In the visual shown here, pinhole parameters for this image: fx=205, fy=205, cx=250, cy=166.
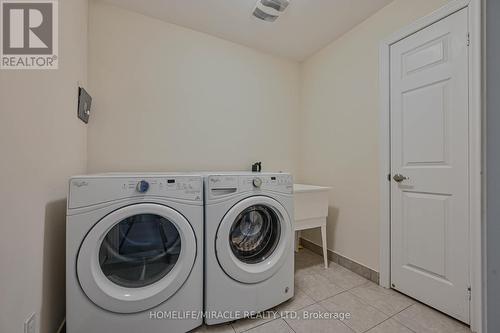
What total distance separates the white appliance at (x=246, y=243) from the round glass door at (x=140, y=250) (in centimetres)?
21

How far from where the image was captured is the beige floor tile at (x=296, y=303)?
1.36 m

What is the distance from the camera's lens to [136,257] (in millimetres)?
1118

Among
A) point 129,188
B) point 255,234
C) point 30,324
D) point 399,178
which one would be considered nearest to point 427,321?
point 399,178

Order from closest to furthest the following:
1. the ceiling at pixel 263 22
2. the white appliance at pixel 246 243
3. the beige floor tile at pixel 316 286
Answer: the white appliance at pixel 246 243 < the beige floor tile at pixel 316 286 < the ceiling at pixel 263 22

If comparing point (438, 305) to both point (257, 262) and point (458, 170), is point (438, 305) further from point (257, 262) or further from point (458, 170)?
point (257, 262)

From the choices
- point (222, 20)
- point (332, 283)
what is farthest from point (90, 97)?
point (332, 283)

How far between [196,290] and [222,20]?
2096 mm

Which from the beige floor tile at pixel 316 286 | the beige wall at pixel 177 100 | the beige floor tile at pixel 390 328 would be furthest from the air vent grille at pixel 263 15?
the beige floor tile at pixel 390 328

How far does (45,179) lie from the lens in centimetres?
95

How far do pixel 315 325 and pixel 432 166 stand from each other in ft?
4.15

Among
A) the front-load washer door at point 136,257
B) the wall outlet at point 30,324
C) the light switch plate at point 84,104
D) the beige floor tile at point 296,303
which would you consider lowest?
the beige floor tile at point 296,303

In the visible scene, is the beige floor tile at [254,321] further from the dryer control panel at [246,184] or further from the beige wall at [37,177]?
the beige wall at [37,177]

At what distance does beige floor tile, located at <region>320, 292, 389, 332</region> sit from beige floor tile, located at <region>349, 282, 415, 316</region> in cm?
6
